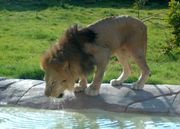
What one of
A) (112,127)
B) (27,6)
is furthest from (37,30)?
(112,127)

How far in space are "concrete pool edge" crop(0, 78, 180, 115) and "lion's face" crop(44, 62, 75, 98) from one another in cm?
43

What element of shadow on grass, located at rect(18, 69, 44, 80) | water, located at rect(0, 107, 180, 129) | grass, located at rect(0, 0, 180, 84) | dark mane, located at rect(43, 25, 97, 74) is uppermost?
dark mane, located at rect(43, 25, 97, 74)

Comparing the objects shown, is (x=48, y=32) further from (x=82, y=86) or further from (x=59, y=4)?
(x=82, y=86)

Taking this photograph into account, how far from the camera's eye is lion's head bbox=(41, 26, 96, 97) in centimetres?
839

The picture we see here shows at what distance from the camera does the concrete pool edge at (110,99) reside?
856 centimetres

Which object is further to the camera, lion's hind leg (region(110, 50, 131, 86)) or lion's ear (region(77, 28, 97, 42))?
lion's hind leg (region(110, 50, 131, 86))

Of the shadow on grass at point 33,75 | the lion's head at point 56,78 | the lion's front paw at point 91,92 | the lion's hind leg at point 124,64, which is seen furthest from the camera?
the shadow on grass at point 33,75

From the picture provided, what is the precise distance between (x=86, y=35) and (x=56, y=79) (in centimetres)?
78

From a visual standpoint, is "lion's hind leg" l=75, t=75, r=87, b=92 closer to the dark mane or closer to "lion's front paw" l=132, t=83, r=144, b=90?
the dark mane

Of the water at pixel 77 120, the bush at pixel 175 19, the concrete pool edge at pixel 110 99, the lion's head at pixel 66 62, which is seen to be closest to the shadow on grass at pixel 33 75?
the concrete pool edge at pixel 110 99

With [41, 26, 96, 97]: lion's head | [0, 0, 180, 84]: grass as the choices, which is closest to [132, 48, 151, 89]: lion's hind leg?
[41, 26, 96, 97]: lion's head

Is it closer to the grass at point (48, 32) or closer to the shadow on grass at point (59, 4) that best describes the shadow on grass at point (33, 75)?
the grass at point (48, 32)

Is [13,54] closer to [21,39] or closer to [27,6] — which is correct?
[21,39]

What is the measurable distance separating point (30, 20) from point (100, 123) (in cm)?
1015
